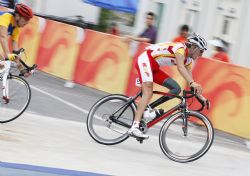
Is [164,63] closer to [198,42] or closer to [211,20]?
[198,42]

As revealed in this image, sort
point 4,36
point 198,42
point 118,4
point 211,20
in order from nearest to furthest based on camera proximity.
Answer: point 198,42 < point 4,36 < point 211,20 < point 118,4

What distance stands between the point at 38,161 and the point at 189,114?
2.24m

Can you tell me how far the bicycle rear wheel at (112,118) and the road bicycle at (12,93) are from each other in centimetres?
98

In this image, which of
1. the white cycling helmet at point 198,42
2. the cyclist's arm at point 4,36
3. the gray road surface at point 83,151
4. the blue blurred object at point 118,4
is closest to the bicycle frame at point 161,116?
the gray road surface at point 83,151

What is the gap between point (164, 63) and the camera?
9.10 meters

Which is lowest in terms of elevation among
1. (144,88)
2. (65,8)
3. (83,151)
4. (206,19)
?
(65,8)

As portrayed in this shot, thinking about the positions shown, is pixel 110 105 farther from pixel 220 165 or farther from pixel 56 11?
pixel 56 11

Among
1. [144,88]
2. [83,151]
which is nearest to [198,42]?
[144,88]

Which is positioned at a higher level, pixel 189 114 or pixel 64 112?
pixel 189 114

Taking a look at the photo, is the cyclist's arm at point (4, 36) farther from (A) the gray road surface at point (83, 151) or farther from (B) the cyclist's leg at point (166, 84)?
(B) the cyclist's leg at point (166, 84)

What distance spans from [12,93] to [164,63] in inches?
82.3

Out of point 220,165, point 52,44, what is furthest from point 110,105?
point 52,44

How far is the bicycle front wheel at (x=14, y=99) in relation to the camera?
9570mm

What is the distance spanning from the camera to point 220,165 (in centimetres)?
928
